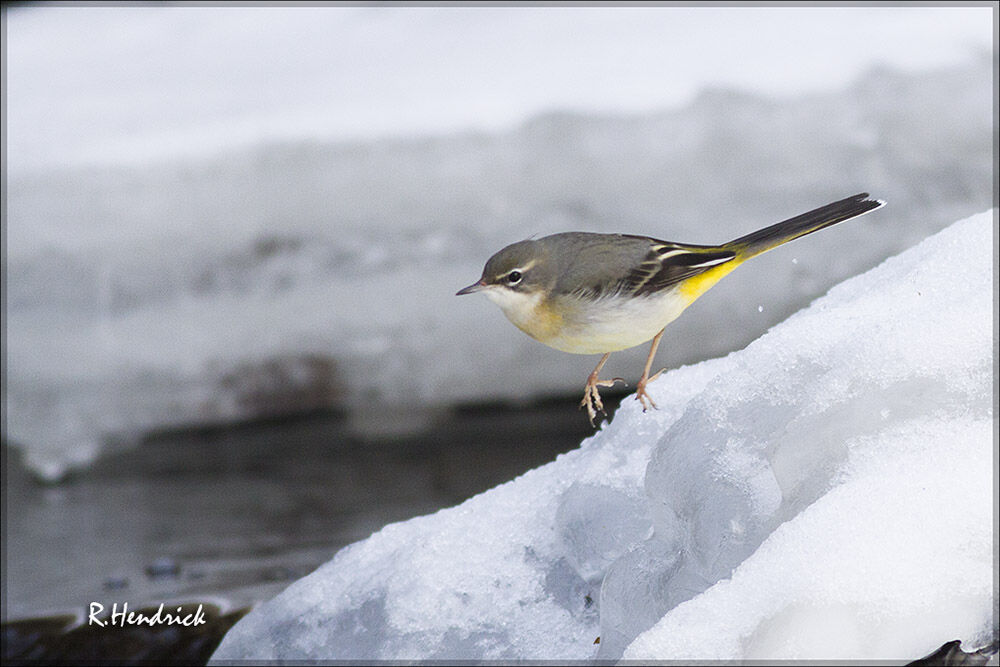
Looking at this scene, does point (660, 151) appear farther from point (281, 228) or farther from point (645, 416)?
point (645, 416)

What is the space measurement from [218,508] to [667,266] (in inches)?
89.1

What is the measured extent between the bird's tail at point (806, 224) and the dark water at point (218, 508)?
1500 millimetres

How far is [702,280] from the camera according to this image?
1.72 metres

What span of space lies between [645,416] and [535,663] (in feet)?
1.62

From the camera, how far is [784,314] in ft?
14.7

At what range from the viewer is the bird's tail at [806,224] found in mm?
1590

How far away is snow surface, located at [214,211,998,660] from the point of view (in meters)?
1.17

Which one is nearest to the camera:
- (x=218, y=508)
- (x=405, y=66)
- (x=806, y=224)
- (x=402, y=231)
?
(x=806, y=224)

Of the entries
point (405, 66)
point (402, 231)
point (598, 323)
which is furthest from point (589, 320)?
point (405, 66)

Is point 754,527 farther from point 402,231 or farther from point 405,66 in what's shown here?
point 405,66

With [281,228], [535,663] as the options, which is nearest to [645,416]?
[535,663]
